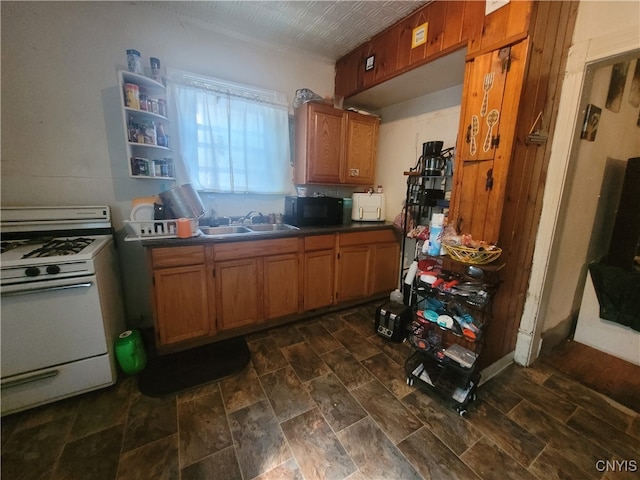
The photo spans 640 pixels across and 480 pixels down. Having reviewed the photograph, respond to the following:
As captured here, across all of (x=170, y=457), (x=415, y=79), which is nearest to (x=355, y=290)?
(x=170, y=457)

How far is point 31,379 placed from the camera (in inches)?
54.6

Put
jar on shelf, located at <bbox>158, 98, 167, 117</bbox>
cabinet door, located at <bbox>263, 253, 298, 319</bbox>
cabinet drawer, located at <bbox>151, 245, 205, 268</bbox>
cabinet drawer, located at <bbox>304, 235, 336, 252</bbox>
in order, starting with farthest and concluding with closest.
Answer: cabinet drawer, located at <bbox>304, 235, 336, 252</bbox>
cabinet door, located at <bbox>263, 253, 298, 319</bbox>
jar on shelf, located at <bbox>158, 98, 167, 117</bbox>
cabinet drawer, located at <bbox>151, 245, 205, 268</bbox>

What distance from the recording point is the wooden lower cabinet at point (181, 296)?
5.89ft

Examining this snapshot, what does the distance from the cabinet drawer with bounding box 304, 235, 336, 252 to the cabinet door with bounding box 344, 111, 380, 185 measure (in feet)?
2.70

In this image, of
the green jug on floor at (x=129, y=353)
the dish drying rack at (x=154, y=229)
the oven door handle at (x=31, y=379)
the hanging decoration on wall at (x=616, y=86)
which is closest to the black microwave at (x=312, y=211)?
the dish drying rack at (x=154, y=229)

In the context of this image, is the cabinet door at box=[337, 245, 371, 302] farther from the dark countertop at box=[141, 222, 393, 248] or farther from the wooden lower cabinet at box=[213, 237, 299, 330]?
the wooden lower cabinet at box=[213, 237, 299, 330]

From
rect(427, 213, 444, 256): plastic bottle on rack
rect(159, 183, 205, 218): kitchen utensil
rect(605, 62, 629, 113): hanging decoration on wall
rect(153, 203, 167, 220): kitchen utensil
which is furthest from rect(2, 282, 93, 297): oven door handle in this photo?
rect(605, 62, 629, 113): hanging decoration on wall

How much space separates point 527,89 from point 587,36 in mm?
543

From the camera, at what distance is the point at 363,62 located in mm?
2531

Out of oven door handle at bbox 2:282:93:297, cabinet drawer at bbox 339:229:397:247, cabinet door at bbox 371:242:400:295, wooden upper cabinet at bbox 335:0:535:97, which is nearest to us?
oven door handle at bbox 2:282:93:297

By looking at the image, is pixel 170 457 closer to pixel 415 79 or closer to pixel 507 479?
pixel 507 479

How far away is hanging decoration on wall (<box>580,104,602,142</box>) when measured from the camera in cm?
167

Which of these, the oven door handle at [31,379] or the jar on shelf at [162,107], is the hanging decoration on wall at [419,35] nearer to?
the jar on shelf at [162,107]

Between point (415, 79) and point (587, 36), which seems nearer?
point (587, 36)
